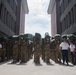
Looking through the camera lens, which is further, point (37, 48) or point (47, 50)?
point (47, 50)

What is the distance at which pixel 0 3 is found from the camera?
2494 centimetres

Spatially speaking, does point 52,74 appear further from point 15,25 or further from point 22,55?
point 15,25

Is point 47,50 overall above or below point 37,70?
Answer: above

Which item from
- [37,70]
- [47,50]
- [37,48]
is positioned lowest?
[37,70]

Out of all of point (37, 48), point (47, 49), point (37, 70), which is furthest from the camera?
point (47, 49)

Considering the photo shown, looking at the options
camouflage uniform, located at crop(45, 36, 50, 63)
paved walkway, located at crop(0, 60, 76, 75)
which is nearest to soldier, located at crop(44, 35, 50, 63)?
camouflage uniform, located at crop(45, 36, 50, 63)

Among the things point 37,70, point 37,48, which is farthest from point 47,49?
point 37,70

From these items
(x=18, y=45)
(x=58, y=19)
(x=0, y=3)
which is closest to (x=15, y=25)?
(x=58, y=19)

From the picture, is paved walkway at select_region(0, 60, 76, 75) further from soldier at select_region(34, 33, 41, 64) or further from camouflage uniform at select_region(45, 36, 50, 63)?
camouflage uniform at select_region(45, 36, 50, 63)

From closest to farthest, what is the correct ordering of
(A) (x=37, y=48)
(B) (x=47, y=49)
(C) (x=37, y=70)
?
(C) (x=37, y=70) → (A) (x=37, y=48) → (B) (x=47, y=49)

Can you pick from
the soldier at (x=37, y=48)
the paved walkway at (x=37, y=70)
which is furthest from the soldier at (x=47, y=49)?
the paved walkway at (x=37, y=70)

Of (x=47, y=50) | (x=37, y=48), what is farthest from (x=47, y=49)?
(x=37, y=48)

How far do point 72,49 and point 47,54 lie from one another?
2.09 m

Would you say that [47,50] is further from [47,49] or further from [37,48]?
[37,48]
